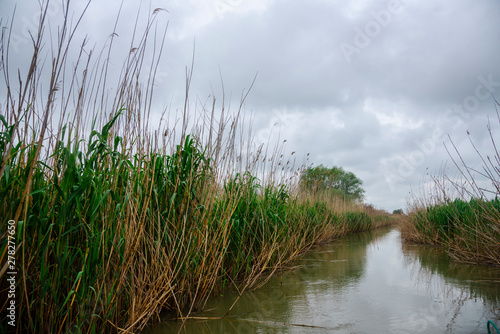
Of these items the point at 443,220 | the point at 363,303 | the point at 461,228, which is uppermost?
the point at 443,220

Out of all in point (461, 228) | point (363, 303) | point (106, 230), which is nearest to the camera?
point (106, 230)

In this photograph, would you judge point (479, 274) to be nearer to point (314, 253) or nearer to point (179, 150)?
point (314, 253)

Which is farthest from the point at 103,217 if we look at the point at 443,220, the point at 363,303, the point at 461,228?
the point at 443,220

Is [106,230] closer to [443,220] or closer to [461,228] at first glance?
[461,228]

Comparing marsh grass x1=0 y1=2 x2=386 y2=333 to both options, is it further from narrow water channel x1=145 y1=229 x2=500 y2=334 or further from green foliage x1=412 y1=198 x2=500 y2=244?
green foliage x1=412 y1=198 x2=500 y2=244

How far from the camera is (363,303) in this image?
10.5 feet

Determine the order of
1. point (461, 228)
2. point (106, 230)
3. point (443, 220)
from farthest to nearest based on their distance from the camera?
point (443, 220) → point (461, 228) → point (106, 230)

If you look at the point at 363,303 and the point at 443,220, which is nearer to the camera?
the point at 363,303

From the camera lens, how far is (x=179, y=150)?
2.79 m

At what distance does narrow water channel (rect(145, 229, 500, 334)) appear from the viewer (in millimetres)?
2539

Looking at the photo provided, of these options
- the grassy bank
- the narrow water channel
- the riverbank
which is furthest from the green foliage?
the grassy bank

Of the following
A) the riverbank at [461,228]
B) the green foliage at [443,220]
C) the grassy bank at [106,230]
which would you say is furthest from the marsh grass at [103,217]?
the green foliage at [443,220]

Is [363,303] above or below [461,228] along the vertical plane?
below

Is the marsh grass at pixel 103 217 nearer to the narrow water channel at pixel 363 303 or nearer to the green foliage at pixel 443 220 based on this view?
the narrow water channel at pixel 363 303
